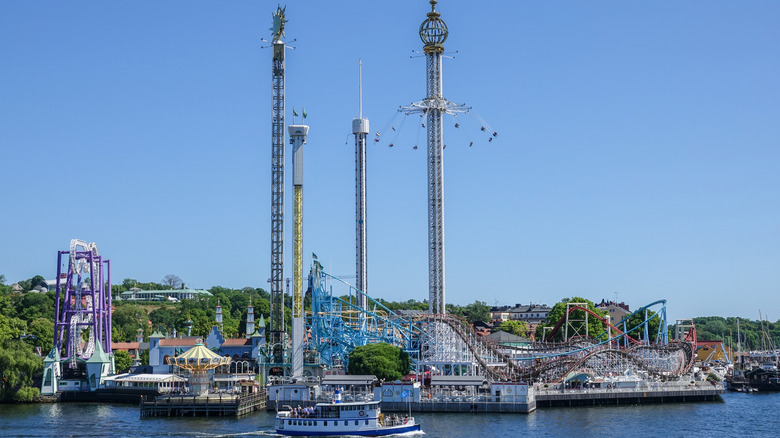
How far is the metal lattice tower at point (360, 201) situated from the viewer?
143 m

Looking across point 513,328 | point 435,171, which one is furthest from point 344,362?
point 513,328

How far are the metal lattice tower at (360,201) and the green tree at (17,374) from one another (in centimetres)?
5378

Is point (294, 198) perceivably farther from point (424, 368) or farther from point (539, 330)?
point (539, 330)

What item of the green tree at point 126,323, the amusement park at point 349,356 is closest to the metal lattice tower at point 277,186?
the amusement park at point 349,356

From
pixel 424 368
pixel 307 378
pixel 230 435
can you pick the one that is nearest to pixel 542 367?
pixel 424 368

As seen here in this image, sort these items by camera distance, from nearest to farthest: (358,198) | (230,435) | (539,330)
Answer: (230,435) < (358,198) < (539,330)

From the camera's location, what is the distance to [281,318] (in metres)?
119

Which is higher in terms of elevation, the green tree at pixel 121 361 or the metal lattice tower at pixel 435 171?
the metal lattice tower at pixel 435 171

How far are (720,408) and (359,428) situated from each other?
140 ft

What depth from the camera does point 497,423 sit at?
7688 centimetres

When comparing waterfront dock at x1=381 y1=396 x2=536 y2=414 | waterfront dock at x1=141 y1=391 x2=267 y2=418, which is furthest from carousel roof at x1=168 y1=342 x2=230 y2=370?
waterfront dock at x1=381 y1=396 x2=536 y2=414

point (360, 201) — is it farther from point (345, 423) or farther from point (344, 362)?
point (345, 423)

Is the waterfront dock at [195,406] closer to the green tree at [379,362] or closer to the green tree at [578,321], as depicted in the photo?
the green tree at [379,362]

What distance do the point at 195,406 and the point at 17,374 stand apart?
2726 cm
